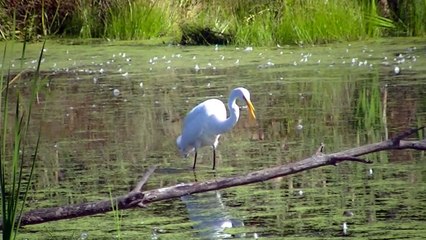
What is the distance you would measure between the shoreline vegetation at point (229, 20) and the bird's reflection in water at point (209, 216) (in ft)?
18.5

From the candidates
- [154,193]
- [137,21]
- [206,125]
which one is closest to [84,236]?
[154,193]

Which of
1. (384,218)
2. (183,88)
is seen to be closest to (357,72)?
(183,88)

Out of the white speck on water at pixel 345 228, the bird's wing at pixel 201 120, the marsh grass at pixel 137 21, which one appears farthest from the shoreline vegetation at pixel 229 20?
the white speck on water at pixel 345 228

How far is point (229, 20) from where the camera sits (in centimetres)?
1252

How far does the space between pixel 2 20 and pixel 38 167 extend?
7.86 m

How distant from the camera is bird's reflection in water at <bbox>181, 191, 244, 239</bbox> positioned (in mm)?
4387

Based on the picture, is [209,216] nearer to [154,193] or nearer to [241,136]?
[154,193]

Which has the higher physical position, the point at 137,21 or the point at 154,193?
the point at 137,21

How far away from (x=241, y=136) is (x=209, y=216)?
2.31 metres

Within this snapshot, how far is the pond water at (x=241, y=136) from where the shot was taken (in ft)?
14.8

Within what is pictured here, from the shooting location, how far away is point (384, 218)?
14.4 feet

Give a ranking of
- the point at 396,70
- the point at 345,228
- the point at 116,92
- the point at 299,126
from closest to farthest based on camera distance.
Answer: the point at 345,228, the point at 299,126, the point at 116,92, the point at 396,70

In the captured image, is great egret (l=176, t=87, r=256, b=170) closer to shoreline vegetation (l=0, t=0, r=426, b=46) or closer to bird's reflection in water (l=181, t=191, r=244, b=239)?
bird's reflection in water (l=181, t=191, r=244, b=239)

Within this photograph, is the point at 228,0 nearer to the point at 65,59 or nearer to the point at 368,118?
the point at 65,59
